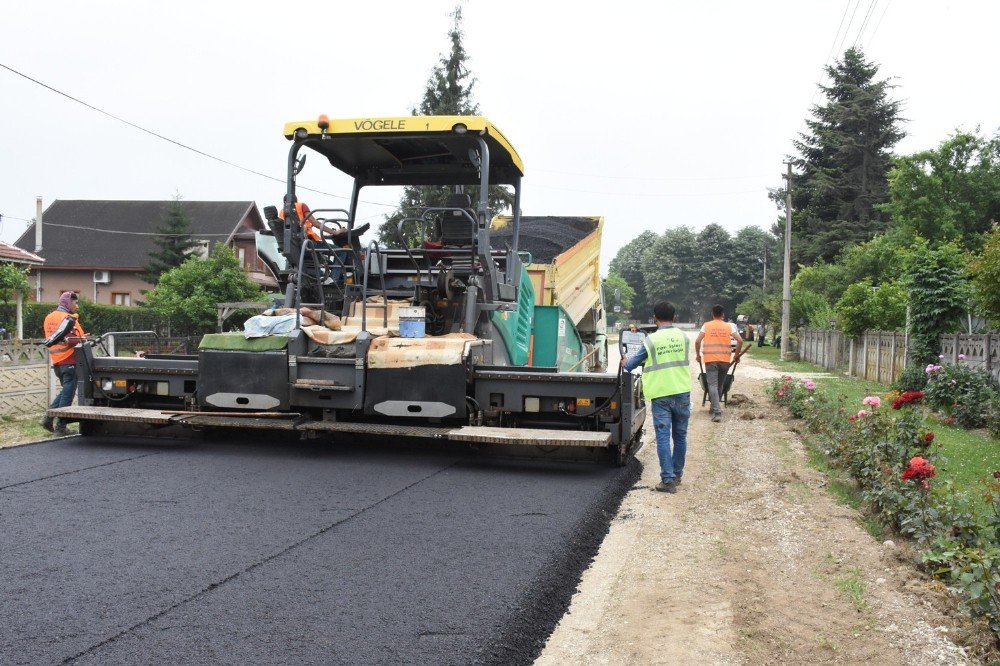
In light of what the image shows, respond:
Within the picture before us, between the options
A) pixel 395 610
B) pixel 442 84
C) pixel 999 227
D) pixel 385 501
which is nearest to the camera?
pixel 395 610

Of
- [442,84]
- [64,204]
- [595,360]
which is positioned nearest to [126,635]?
[595,360]

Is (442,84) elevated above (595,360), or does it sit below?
above

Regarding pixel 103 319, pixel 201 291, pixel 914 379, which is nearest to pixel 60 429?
pixel 914 379

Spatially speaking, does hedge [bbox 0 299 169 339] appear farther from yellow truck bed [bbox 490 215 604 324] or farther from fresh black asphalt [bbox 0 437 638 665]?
fresh black asphalt [bbox 0 437 638 665]

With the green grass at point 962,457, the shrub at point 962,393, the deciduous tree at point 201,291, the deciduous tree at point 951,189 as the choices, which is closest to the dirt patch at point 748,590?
the green grass at point 962,457

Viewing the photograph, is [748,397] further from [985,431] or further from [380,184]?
[380,184]

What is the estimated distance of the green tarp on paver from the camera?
6281mm

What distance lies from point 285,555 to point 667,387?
10.9ft

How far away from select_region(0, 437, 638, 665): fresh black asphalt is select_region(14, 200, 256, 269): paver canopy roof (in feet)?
117

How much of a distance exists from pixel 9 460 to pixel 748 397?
10.5m

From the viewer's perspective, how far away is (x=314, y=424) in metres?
6.29

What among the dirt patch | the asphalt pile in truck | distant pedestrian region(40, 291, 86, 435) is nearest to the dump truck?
the dirt patch

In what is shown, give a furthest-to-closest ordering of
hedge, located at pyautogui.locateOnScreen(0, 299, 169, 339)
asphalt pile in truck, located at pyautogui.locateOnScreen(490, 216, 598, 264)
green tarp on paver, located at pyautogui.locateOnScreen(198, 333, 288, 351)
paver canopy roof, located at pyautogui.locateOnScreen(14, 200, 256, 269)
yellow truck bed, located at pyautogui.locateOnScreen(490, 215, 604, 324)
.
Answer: paver canopy roof, located at pyautogui.locateOnScreen(14, 200, 256, 269), hedge, located at pyautogui.locateOnScreen(0, 299, 169, 339), asphalt pile in truck, located at pyautogui.locateOnScreen(490, 216, 598, 264), yellow truck bed, located at pyautogui.locateOnScreen(490, 215, 604, 324), green tarp on paver, located at pyautogui.locateOnScreen(198, 333, 288, 351)

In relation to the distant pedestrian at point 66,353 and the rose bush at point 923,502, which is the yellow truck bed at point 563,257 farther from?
the distant pedestrian at point 66,353
